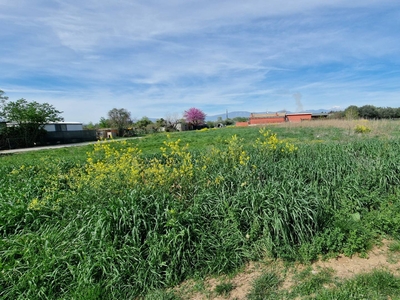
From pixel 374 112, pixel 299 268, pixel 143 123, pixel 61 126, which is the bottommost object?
pixel 299 268

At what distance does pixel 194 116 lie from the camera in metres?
59.0

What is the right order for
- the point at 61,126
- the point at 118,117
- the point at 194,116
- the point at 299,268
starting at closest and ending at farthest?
the point at 299,268, the point at 61,126, the point at 118,117, the point at 194,116

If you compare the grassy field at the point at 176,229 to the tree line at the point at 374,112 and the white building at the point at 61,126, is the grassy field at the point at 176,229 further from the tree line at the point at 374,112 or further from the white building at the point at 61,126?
the tree line at the point at 374,112

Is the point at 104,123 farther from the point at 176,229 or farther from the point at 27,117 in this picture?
the point at 176,229

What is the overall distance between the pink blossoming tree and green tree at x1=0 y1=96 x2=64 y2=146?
117 ft

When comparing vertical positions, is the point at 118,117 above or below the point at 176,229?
above

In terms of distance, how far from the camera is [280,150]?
5875 millimetres

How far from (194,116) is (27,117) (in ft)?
128

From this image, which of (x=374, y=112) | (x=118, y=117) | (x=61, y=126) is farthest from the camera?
(x=374, y=112)

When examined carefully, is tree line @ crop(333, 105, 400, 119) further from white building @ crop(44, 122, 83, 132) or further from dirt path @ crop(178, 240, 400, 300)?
dirt path @ crop(178, 240, 400, 300)

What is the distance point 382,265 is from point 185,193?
2.81 meters

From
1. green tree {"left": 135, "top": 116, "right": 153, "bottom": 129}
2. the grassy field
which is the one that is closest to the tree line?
green tree {"left": 135, "top": 116, "right": 153, "bottom": 129}

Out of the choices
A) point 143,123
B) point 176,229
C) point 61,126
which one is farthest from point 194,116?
point 176,229

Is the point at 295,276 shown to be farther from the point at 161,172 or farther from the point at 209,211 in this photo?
the point at 161,172
